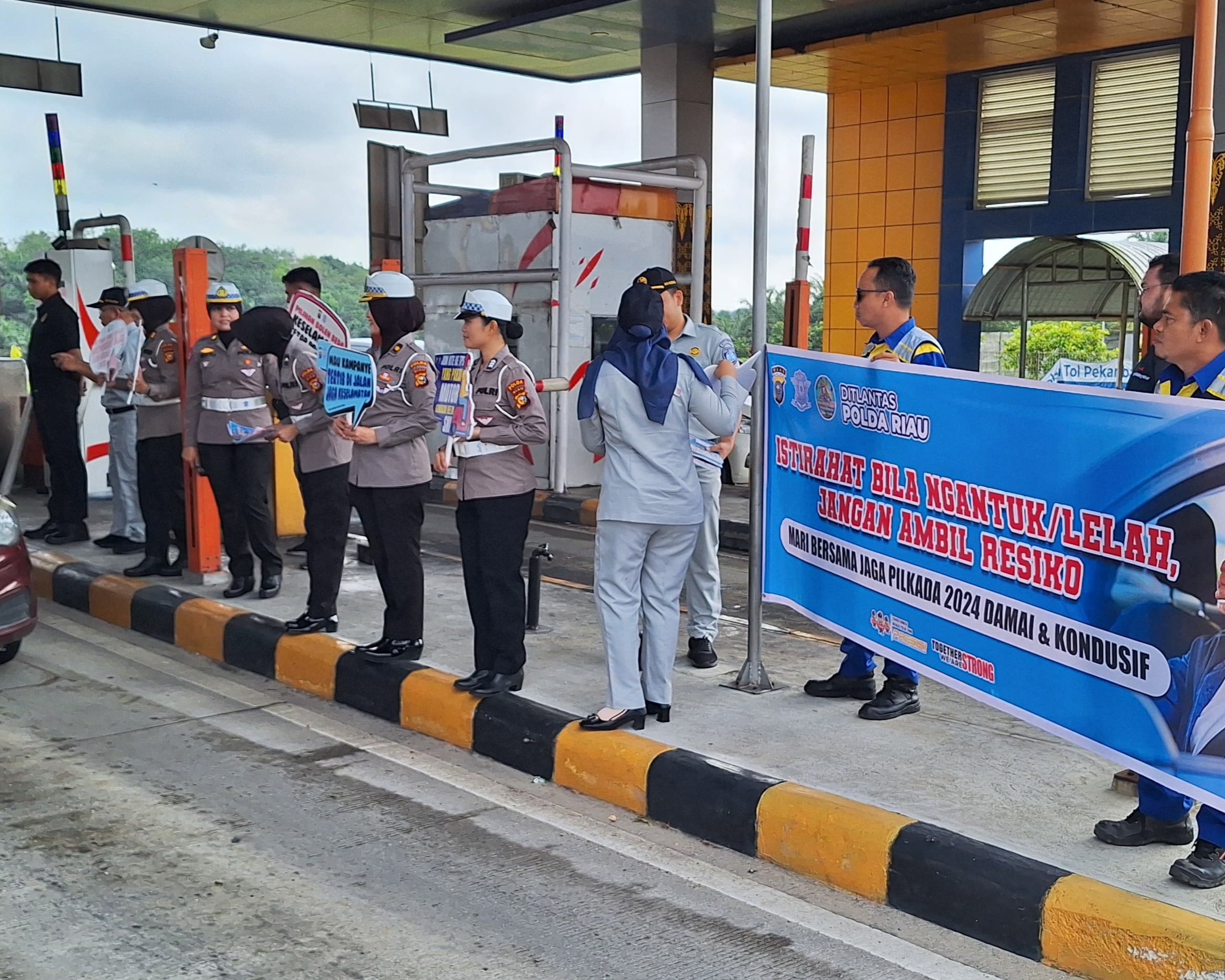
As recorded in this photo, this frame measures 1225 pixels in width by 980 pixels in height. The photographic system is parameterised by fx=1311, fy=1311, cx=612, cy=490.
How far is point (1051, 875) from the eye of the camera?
138 inches

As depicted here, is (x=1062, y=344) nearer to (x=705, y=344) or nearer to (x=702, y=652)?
(x=705, y=344)

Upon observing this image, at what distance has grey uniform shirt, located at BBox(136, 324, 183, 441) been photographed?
25.0ft

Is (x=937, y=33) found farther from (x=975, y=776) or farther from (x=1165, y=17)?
(x=975, y=776)

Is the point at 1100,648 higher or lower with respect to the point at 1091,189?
lower

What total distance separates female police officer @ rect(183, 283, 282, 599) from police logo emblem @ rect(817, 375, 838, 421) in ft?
10.8

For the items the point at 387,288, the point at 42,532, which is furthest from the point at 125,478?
the point at 387,288

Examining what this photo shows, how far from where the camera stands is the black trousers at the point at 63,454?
8961 millimetres

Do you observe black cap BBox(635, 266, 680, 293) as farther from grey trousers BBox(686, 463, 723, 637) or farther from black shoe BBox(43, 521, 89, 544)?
black shoe BBox(43, 521, 89, 544)

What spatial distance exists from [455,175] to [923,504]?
9.13 meters

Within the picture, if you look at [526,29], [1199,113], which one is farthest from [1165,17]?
[1199,113]

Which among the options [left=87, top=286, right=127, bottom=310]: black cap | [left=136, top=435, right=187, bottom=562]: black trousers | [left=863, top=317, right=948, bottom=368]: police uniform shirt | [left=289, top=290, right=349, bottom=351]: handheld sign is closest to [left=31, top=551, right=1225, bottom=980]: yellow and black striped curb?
[left=289, top=290, right=349, bottom=351]: handheld sign

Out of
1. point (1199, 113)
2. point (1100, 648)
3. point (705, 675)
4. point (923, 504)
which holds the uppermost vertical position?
point (1199, 113)

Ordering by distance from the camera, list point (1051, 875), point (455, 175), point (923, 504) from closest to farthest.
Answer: point (1051, 875) < point (923, 504) < point (455, 175)

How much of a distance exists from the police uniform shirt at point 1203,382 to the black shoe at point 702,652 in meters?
2.62
